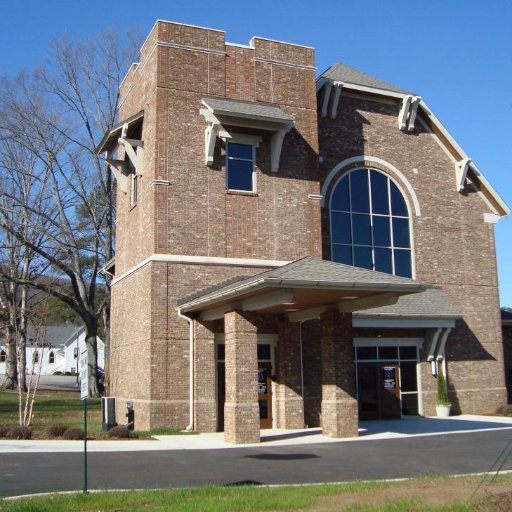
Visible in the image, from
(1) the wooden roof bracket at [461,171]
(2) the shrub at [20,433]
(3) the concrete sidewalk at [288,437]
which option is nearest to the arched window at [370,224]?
(1) the wooden roof bracket at [461,171]

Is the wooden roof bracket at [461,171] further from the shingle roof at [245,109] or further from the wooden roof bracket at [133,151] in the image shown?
the wooden roof bracket at [133,151]

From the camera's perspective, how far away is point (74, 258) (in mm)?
41250

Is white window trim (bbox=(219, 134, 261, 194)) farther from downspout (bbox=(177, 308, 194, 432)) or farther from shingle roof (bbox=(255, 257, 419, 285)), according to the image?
shingle roof (bbox=(255, 257, 419, 285))

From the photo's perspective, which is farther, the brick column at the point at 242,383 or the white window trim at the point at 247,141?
the white window trim at the point at 247,141

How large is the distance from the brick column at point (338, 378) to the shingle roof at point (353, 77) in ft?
37.2

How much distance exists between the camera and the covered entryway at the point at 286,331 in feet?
→ 56.0

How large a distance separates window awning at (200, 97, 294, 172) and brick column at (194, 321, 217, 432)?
556cm

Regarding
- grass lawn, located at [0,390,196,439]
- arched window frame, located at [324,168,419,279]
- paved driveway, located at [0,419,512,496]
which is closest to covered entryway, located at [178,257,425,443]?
paved driveway, located at [0,419,512,496]

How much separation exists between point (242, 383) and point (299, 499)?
350 inches

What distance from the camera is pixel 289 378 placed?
881 inches

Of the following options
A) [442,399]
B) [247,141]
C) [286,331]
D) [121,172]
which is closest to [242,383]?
[286,331]

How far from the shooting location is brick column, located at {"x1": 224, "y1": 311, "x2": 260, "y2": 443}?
18406 millimetres

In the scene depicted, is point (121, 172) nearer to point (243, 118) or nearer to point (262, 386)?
point (243, 118)

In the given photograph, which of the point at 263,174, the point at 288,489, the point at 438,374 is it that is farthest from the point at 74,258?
the point at 288,489
